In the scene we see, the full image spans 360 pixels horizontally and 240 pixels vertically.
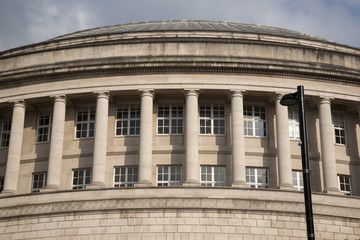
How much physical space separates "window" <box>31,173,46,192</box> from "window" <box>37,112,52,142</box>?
241 centimetres

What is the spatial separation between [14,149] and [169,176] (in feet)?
33.4

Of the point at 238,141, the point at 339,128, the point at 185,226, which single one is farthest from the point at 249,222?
the point at 339,128

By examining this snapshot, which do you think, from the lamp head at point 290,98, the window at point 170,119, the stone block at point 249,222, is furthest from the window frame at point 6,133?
the lamp head at point 290,98

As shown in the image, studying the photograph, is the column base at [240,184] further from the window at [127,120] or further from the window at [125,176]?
the window at [127,120]

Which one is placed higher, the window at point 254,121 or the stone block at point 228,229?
the window at point 254,121

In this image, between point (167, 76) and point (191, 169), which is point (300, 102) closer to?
point (191, 169)

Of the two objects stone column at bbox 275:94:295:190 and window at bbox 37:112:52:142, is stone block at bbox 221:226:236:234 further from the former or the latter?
window at bbox 37:112:52:142

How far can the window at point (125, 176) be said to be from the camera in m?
34.1

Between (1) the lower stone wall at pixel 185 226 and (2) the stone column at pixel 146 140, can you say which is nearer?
(1) the lower stone wall at pixel 185 226

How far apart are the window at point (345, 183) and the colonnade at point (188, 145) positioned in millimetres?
1968

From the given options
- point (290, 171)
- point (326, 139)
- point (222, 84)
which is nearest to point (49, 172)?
point (222, 84)

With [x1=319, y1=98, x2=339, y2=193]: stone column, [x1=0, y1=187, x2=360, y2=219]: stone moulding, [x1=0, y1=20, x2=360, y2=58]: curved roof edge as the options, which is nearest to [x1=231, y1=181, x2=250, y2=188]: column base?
[x1=0, y1=187, x2=360, y2=219]: stone moulding

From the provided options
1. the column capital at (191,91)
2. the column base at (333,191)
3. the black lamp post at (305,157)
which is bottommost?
the black lamp post at (305,157)

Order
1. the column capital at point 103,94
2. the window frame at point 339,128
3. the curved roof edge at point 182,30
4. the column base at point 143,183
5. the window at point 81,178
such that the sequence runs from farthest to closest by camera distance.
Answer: the curved roof edge at point 182,30, the window frame at point 339,128, the column capital at point 103,94, the window at point 81,178, the column base at point 143,183
